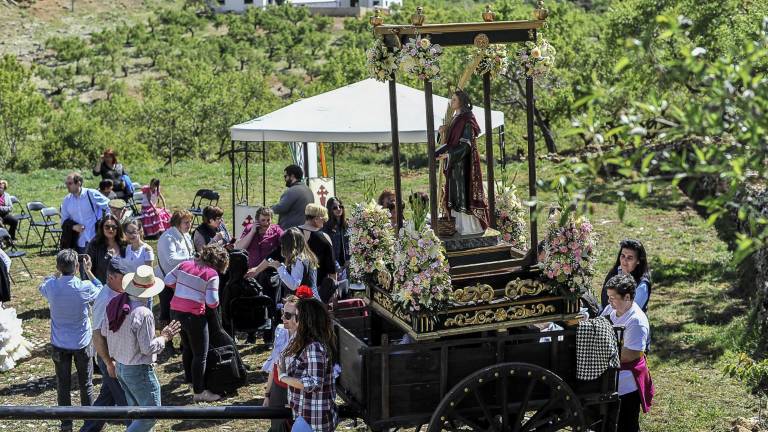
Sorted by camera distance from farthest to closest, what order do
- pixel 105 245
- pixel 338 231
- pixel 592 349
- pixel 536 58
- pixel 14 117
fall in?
pixel 14 117
pixel 338 231
pixel 105 245
pixel 536 58
pixel 592 349

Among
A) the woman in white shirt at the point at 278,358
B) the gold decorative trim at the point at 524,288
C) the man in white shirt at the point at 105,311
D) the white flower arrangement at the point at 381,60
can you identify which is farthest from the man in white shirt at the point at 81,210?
the gold decorative trim at the point at 524,288

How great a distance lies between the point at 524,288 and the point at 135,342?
282 cm

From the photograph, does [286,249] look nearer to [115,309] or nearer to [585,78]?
[115,309]

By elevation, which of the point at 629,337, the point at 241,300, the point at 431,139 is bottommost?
the point at 241,300

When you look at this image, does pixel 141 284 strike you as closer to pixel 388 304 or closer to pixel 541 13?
pixel 388 304

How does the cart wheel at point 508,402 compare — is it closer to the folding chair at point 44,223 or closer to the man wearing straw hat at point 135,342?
the man wearing straw hat at point 135,342

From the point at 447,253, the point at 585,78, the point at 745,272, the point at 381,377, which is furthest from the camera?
the point at 585,78

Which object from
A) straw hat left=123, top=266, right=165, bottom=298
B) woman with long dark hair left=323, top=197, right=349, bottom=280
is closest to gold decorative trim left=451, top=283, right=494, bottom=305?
straw hat left=123, top=266, right=165, bottom=298

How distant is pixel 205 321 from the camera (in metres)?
9.29

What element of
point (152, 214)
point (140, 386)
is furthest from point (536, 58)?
point (152, 214)

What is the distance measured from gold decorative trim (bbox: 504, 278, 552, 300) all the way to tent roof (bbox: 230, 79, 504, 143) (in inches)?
203

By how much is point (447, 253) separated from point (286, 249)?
2618 mm

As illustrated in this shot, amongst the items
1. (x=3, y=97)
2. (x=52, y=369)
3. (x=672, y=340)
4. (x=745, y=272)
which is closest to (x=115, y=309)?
(x=52, y=369)

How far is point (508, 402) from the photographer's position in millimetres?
7176
